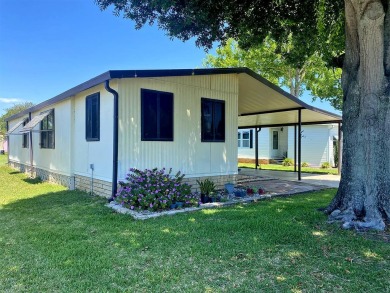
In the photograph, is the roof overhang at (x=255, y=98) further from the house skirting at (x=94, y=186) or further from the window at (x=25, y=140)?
the house skirting at (x=94, y=186)

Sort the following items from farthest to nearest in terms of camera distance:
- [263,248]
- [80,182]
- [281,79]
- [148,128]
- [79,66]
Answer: [79,66]
[281,79]
[80,182]
[148,128]
[263,248]

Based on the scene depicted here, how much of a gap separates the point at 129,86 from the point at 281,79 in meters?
19.5

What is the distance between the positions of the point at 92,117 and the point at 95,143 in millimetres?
806

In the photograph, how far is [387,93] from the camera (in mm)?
5602

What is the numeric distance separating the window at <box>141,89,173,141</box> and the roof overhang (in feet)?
2.14

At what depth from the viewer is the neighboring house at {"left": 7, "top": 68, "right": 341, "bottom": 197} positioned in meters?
7.50

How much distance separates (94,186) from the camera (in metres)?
8.62

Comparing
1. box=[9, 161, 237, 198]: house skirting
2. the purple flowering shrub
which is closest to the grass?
the purple flowering shrub

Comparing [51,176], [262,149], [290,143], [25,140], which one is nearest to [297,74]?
[290,143]

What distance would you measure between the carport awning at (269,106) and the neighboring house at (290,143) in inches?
223

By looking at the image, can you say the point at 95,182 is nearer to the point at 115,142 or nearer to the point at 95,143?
the point at 95,143

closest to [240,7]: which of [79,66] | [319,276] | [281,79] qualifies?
[319,276]

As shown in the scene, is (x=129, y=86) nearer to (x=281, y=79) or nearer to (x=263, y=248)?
(x=263, y=248)

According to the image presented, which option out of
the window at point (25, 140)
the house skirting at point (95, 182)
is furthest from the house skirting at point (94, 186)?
the window at point (25, 140)
